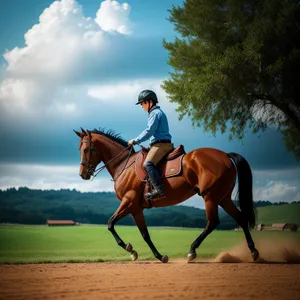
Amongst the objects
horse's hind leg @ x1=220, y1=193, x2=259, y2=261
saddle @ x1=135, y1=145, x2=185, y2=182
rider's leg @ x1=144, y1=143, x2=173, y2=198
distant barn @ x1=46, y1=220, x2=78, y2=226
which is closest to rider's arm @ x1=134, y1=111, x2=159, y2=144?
rider's leg @ x1=144, y1=143, x2=173, y2=198

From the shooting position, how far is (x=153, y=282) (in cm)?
684

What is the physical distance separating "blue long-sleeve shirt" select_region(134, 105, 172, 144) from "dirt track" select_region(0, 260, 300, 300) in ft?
8.21

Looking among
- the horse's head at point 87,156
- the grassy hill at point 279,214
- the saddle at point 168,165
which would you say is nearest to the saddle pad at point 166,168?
the saddle at point 168,165

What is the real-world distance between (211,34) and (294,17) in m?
2.56

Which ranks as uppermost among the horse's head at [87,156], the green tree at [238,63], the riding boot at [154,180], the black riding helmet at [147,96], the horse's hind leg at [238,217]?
the green tree at [238,63]

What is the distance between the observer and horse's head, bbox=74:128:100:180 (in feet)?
32.7

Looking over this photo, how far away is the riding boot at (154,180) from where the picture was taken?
923cm

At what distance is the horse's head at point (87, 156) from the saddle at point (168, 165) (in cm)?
100

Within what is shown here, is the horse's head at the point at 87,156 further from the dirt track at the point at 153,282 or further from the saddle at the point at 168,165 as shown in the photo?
the dirt track at the point at 153,282

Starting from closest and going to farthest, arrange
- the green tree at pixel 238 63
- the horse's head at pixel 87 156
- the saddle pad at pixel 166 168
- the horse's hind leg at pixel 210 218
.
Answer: the horse's hind leg at pixel 210 218 < the saddle pad at pixel 166 168 < the horse's head at pixel 87 156 < the green tree at pixel 238 63

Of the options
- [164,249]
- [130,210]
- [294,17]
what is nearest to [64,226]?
[164,249]

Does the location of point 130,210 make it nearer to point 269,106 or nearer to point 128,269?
point 128,269

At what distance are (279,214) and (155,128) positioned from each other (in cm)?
1148

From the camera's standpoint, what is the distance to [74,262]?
407 inches
